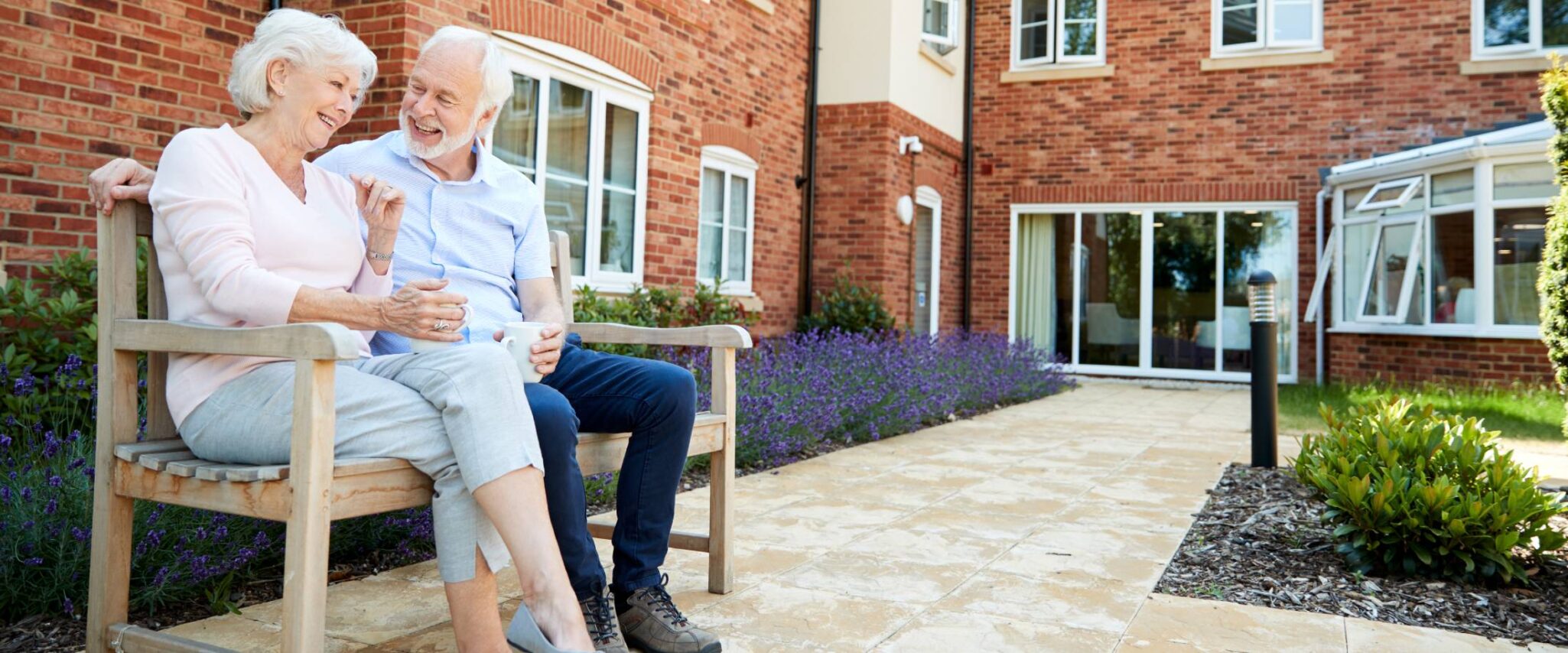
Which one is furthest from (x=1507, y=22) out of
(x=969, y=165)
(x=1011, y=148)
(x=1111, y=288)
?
(x=969, y=165)

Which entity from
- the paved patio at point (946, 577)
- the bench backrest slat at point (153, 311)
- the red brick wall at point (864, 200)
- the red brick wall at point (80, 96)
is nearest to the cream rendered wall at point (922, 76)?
the red brick wall at point (864, 200)

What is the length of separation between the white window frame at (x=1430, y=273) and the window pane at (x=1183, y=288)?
111 cm

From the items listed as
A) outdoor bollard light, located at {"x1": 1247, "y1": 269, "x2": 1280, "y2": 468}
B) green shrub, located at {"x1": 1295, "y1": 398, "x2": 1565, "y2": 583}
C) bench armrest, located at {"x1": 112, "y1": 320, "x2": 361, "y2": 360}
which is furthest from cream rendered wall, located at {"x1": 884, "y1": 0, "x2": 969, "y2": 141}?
bench armrest, located at {"x1": 112, "y1": 320, "x2": 361, "y2": 360}

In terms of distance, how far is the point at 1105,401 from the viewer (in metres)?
8.64

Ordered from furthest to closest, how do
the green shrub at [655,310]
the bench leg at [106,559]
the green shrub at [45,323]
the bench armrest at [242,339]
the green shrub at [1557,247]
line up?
the green shrub at [655,310] → the green shrub at [1557,247] → the green shrub at [45,323] → the bench leg at [106,559] → the bench armrest at [242,339]

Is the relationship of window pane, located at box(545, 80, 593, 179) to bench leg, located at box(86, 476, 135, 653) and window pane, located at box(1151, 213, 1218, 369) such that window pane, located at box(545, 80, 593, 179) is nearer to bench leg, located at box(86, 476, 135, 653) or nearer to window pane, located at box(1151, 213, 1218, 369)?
bench leg, located at box(86, 476, 135, 653)

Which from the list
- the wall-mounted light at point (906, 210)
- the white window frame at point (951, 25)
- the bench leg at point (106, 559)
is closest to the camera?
the bench leg at point (106, 559)

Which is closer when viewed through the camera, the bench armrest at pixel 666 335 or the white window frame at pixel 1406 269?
the bench armrest at pixel 666 335

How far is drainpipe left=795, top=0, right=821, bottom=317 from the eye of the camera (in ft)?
29.5

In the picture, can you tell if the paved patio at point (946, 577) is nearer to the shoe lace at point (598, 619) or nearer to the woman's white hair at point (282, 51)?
the shoe lace at point (598, 619)

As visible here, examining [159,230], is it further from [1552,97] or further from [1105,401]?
[1105,401]

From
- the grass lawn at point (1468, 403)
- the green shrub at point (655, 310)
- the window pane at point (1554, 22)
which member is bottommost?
the grass lawn at point (1468, 403)

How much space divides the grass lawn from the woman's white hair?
5898 millimetres

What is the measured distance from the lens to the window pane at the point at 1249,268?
10.7 meters
